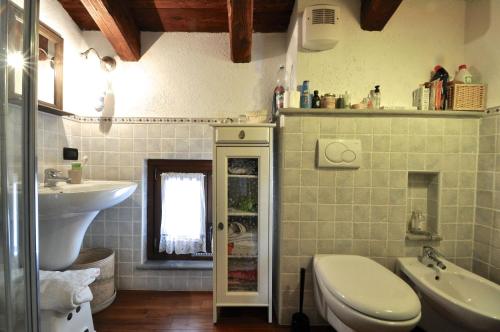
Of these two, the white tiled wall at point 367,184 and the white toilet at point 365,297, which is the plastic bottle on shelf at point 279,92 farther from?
the white toilet at point 365,297

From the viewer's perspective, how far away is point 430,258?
1519mm

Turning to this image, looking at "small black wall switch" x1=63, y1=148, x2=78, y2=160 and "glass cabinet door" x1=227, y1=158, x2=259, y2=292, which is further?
"small black wall switch" x1=63, y1=148, x2=78, y2=160

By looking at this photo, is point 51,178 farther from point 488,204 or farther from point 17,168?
point 488,204

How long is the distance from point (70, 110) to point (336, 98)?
6.46 ft

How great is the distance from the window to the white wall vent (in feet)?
3.93

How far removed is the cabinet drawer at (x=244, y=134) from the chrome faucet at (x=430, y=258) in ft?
3.88

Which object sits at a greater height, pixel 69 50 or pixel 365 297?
pixel 69 50

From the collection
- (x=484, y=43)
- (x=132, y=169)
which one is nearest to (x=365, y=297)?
(x=484, y=43)

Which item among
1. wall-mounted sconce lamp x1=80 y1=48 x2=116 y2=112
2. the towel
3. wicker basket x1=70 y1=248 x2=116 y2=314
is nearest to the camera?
the towel

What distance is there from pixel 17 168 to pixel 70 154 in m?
1.43

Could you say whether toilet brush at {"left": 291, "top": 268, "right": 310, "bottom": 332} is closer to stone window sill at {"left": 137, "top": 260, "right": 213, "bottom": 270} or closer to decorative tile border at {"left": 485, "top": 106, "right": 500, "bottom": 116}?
stone window sill at {"left": 137, "top": 260, "right": 213, "bottom": 270}

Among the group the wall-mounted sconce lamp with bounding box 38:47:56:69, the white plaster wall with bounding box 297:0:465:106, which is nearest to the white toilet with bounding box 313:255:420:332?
the white plaster wall with bounding box 297:0:465:106

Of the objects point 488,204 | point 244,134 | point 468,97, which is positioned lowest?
point 488,204

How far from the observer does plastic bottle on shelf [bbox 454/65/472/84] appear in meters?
1.58
